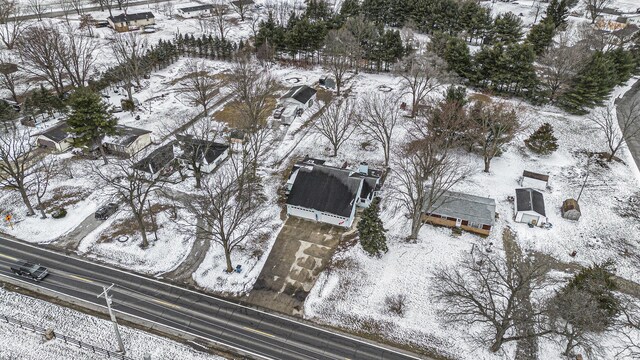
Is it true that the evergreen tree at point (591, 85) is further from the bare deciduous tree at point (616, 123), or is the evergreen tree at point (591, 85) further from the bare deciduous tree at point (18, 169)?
the bare deciduous tree at point (18, 169)

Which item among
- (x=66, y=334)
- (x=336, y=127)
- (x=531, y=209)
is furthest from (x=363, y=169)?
(x=66, y=334)

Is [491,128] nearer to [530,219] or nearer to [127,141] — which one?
[530,219]

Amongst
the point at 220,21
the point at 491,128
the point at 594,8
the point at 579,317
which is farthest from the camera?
the point at 594,8

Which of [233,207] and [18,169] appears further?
[233,207]

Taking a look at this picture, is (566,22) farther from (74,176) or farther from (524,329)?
(74,176)

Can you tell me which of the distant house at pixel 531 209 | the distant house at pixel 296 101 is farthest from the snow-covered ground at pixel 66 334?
the distant house at pixel 296 101

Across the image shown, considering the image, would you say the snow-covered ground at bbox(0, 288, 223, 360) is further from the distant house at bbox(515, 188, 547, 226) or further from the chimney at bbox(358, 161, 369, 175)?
the distant house at bbox(515, 188, 547, 226)

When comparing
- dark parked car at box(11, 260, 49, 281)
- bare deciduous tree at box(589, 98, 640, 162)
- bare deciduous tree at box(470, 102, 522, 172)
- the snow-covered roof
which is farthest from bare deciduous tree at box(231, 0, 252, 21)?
dark parked car at box(11, 260, 49, 281)
